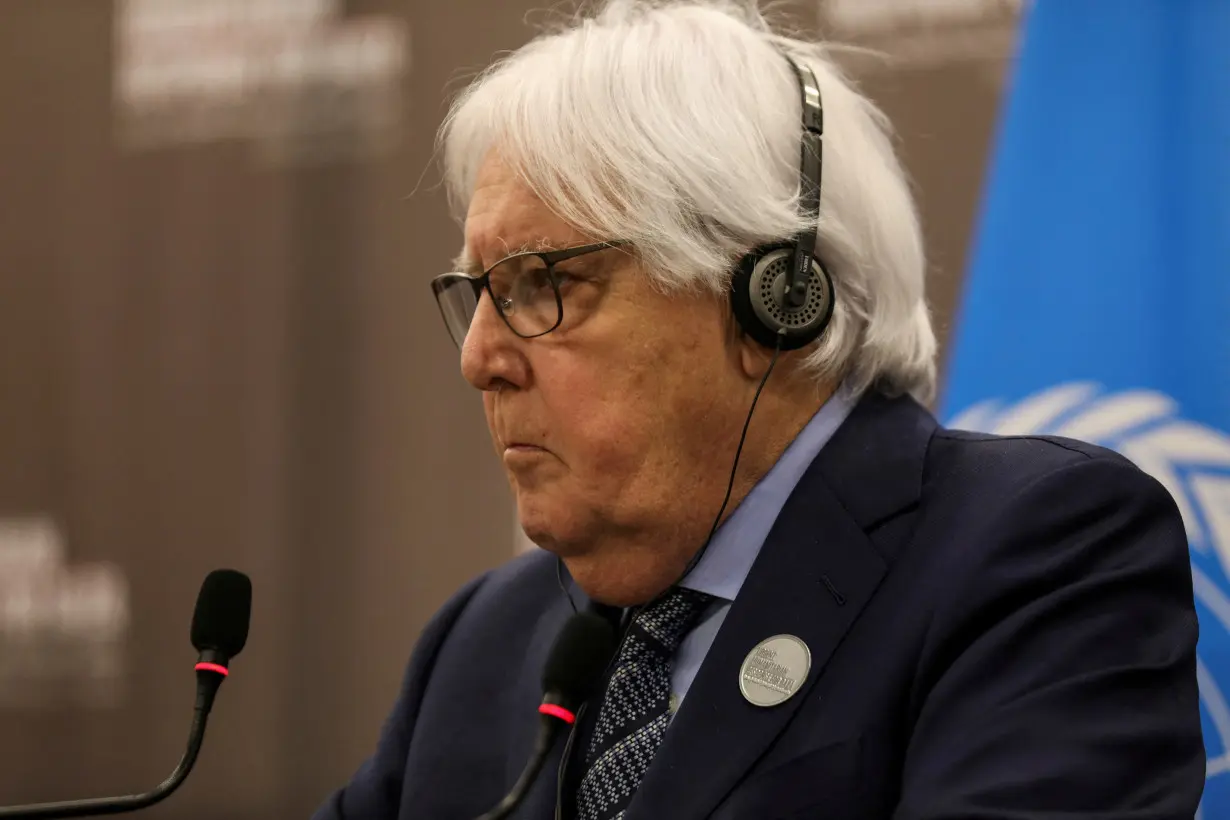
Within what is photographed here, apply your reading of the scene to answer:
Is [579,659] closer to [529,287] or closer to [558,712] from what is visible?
[558,712]

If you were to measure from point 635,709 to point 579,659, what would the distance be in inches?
4.1

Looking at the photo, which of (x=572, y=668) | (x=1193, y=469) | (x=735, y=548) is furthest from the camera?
(x=1193, y=469)

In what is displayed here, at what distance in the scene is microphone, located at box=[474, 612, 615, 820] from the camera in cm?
119

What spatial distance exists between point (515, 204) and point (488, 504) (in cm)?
125

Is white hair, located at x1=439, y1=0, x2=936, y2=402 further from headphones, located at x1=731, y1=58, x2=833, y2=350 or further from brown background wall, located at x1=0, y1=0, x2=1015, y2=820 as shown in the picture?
brown background wall, located at x1=0, y1=0, x2=1015, y2=820

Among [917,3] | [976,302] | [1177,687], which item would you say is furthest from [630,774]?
[917,3]

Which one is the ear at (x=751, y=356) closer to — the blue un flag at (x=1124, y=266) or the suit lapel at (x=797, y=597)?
the suit lapel at (x=797, y=597)

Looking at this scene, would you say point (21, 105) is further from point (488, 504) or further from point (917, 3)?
point (917, 3)

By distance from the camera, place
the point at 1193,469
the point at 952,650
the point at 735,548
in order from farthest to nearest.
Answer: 1. the point at 1193,469
2. the point at 735,548
3. the point at 952,650

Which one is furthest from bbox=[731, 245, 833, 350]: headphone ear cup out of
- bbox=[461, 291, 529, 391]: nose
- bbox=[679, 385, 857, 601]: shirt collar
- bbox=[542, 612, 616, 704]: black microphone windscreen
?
bbox=[542, 612, 616, 704]: black microphone windscreen

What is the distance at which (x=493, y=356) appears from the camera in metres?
1.35

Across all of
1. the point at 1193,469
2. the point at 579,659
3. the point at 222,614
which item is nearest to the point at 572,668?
the point at 579,659

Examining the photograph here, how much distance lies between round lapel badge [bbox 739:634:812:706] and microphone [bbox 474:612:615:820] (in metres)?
0.15

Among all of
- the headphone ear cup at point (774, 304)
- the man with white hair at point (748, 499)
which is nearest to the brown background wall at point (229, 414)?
the man with white hair at point (748, 499)
